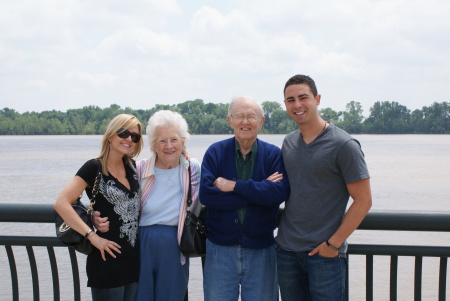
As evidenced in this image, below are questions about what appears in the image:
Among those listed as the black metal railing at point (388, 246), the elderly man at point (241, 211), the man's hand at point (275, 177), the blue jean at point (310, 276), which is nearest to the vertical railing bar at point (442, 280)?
the black metal railing at point (388, 246)

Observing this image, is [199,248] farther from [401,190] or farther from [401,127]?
[401,127]

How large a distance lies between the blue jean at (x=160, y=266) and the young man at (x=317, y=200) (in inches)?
27.5

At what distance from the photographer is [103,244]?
3291 mm

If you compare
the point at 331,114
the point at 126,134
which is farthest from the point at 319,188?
the point at 331,114

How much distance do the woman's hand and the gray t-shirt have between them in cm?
110

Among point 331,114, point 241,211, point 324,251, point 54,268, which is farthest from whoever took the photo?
point 331,114

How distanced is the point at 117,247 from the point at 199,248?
1.77ft

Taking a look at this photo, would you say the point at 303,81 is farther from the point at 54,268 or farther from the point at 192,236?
the point at 54,268

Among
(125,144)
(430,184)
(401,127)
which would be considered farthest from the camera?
(401,127)

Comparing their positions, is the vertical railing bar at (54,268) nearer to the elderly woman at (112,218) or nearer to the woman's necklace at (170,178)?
the elderly woman at (112,218)

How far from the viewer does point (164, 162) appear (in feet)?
11.9

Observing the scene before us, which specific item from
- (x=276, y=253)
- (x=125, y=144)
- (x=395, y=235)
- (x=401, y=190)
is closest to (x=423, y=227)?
(x=276, y=253)

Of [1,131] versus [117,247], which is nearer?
[117,247]

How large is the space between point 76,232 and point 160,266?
23.6 inches
